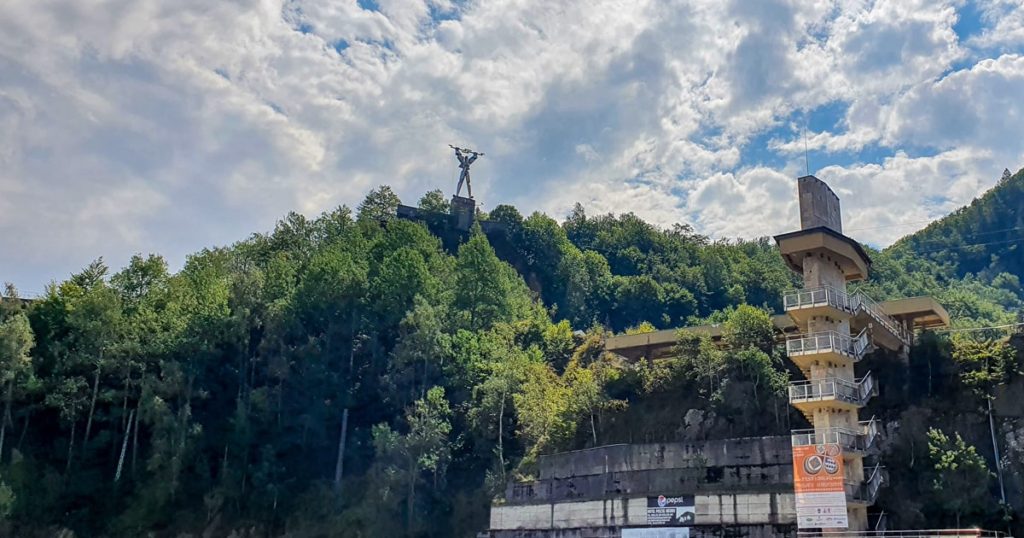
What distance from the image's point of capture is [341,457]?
171 feet

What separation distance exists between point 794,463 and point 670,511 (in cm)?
720

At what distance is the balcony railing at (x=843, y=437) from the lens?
35406mm

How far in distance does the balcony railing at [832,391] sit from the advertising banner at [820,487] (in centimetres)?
270

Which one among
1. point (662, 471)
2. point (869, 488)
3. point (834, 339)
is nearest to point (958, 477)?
point (869, 488)

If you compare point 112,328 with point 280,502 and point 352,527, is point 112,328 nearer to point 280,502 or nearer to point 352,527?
point 280,502

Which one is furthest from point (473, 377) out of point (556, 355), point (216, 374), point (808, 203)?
point (808, 203)

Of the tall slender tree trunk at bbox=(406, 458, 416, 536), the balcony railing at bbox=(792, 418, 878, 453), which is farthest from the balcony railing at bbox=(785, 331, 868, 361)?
Result: the tall slender tree trunk at bbox=(406, 458, 416, 536)

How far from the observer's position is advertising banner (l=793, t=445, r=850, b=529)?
32656 mm

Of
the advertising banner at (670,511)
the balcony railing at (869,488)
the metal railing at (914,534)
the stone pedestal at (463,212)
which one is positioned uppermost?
the stone pedestal at (463,212)

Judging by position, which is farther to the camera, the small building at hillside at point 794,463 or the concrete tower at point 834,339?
the concrete tower at point 834,339

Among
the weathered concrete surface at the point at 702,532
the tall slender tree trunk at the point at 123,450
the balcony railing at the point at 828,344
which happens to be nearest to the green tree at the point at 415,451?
the weathered concrete surface at the point at 702,532

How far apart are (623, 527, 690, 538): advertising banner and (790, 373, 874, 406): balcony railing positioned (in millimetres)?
7987

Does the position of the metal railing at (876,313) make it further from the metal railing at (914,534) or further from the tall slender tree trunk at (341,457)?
the tall slender tree trunk at (341,457)

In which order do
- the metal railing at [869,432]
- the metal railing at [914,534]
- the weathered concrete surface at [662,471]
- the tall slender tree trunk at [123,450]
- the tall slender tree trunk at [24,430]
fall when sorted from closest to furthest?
the metal railing at [914,534]
the metal railing at [869,432]
the weathered concrete surface at [662,471]
the tall slender tree trunk at [123,450]
the tall slender tree trunk at [24,430]
